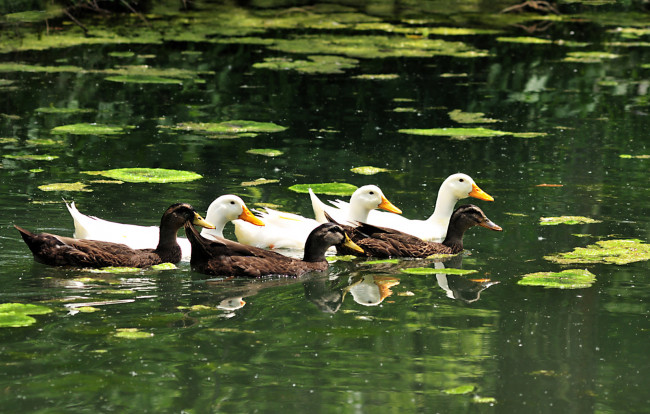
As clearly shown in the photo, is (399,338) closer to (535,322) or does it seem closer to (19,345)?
(535,322)

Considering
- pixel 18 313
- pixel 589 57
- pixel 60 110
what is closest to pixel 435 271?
pixel 18 313

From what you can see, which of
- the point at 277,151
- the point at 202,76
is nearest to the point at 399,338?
the point at 277,151

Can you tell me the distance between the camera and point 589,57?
1762cm

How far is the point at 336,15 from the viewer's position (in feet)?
70.1

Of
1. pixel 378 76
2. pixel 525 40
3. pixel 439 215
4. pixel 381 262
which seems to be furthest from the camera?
pixel 525 40

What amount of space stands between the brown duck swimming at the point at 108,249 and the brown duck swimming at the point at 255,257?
7.3 inches

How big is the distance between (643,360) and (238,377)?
220 centimetres

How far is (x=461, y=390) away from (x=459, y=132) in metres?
7.31

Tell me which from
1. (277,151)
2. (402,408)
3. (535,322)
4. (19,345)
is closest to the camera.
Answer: (402,408)

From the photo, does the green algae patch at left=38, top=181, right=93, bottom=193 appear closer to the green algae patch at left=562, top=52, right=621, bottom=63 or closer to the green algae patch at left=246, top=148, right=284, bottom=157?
the green algae patch at left=246, top=148, right=284, bottom=157

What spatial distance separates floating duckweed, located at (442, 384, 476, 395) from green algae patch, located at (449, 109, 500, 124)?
795cm

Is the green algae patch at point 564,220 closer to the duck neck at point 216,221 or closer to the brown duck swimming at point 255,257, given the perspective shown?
the brown duck swimming at point 255,257

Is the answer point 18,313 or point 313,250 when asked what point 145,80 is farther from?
point 18,313

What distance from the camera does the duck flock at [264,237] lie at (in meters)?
7.54
